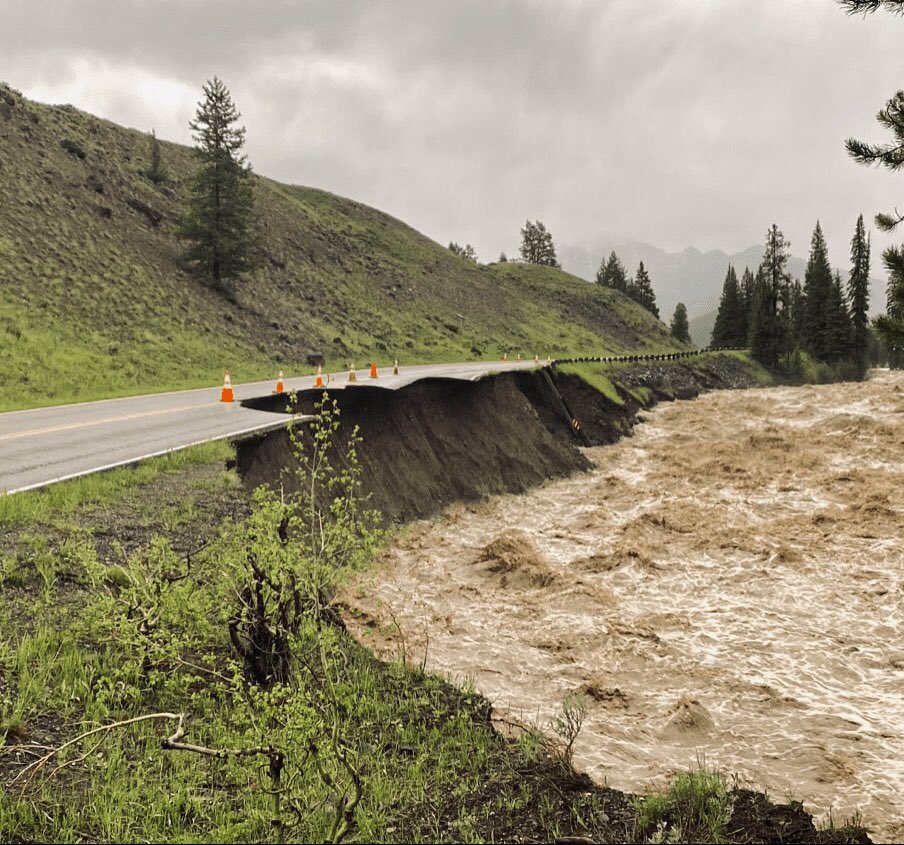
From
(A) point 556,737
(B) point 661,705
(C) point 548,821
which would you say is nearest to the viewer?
(C) point 548,821

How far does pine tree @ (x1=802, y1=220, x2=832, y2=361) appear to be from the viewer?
67.0 meters

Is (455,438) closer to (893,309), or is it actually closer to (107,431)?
(107,431)

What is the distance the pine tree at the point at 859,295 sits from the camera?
67.4m

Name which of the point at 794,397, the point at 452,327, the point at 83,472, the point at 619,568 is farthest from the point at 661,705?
the point at 452,327

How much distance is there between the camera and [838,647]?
981 cm

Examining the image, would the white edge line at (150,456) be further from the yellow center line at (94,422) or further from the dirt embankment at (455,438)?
the yellow center line at (94,422)

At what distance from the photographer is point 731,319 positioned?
82000 mm

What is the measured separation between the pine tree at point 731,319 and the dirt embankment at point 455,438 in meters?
58.8

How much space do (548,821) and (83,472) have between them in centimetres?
844

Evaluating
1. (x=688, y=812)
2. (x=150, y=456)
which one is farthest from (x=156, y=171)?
A: (x=688, y=812)

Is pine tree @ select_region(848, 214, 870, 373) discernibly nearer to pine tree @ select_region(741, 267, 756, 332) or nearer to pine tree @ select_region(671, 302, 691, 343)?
pine tree @ select_region(741, 267, 756, 332)

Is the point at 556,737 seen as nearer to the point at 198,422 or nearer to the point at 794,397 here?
the point at 198,422

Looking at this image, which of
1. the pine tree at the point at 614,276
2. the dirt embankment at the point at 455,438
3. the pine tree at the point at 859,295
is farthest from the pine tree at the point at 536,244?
the dirt embankment at the point at 455,438

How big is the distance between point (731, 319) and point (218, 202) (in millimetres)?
68786
